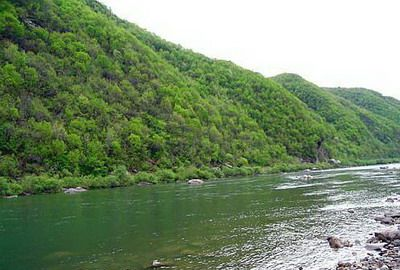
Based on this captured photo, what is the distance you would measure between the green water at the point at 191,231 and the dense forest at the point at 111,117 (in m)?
30.8

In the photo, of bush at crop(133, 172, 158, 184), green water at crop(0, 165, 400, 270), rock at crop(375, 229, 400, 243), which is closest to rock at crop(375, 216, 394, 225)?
green water at crop(0, 165, 400, 270)

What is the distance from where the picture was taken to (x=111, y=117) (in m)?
103

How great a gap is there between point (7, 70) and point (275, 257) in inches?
3365

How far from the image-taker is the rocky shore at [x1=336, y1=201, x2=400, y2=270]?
63.0 ft

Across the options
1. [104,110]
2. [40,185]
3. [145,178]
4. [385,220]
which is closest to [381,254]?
[385,220]

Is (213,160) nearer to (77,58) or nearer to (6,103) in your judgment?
(77,58)

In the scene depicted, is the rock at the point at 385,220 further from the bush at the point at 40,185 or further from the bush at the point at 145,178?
the bush at the point at 145,178

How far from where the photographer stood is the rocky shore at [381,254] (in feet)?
63.0

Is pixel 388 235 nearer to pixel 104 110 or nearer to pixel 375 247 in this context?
pixel 375 247

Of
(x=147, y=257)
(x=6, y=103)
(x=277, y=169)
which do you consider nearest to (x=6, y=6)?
(x=6, y=103)

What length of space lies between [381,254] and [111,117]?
87590 mm

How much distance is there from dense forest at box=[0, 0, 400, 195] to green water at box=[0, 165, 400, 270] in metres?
30.8

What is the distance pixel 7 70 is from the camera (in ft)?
301

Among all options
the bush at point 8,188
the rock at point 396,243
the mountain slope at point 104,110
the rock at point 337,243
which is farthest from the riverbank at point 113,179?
the rock at point 396,243
